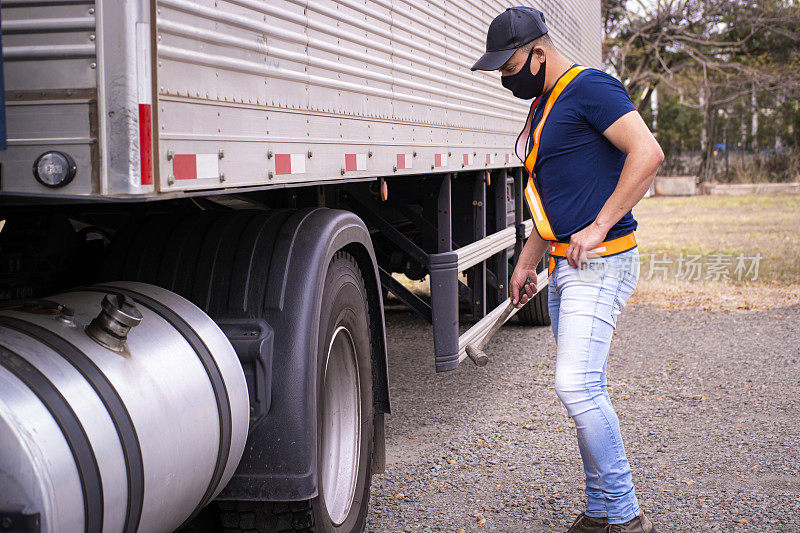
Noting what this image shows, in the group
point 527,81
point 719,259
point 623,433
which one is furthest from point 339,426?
point 719,259

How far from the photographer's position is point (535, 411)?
573 cm

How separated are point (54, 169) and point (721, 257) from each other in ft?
38.8

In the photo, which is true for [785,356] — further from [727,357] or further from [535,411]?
[535,411]

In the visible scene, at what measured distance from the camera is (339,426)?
3.54 metres

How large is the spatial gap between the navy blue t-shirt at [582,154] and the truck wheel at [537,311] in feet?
15.6

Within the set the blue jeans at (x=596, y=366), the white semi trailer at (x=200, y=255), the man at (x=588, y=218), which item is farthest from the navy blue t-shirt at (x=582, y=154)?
the white semi trailer at (x=200, y=255)

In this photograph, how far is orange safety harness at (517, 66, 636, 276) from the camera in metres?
3.42

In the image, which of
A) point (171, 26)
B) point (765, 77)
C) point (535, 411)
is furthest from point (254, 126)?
point (765, 77)

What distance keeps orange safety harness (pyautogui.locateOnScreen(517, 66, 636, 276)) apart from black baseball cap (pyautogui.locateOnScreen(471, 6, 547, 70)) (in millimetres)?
212

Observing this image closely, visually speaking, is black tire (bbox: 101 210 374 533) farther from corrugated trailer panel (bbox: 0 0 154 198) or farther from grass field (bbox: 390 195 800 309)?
grass field (bbox: 390 195 800 309)

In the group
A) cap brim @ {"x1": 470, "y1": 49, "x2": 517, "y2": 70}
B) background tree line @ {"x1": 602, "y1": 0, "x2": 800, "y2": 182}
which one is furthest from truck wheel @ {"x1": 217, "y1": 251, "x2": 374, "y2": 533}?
background tree line @ {"x1": 602, "y1": 0, "x2": 800, "y2": 182}

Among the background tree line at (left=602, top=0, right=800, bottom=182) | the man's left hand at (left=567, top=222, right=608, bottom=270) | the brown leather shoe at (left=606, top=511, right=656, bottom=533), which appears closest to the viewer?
the man's left hand at (left=567, top=222, right=608, bottom=270)

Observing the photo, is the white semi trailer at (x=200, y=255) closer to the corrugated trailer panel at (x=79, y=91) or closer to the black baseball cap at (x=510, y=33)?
the corrugated trailer panel at (x=79, y=91)

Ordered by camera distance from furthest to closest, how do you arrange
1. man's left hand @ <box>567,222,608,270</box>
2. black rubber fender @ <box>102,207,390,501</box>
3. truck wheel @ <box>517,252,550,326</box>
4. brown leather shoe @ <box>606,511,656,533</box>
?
truck wheel @ <box>517,252,550,326</box> → brown leather shoe @ <box>606,511,656,533</box> → man's left hand @ <box>567,222,608,270</box> → black rubber fender @ <box>102,207,390,501</box>
